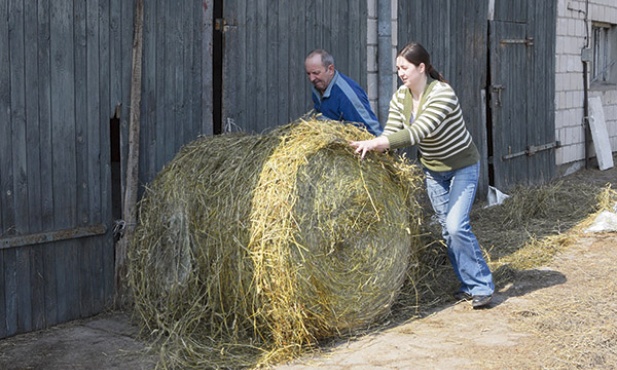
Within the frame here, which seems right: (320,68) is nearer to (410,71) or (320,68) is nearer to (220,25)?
(410,71)

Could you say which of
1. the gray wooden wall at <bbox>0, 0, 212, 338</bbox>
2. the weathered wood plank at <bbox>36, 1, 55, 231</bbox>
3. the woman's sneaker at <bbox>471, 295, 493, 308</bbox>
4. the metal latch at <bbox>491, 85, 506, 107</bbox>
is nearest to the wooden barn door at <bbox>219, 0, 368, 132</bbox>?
the gray wooden wall at <bbox>0, 0, 212, 338</bbox>

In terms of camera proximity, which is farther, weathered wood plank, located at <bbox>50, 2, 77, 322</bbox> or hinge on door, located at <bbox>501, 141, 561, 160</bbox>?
hinge on door, located at <bbox>501, 141, 561, 160</bbox>

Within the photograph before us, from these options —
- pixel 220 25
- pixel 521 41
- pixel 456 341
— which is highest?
pixel 521 41

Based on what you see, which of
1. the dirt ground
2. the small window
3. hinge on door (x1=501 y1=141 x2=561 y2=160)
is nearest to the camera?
the dirt ground

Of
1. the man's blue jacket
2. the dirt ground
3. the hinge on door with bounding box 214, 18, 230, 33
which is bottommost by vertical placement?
the dirt ground

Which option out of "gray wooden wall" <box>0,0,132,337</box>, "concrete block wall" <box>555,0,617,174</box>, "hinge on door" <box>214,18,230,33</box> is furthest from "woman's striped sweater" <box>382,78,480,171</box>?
"concrete block wall" <box>555,0,617,174</box>

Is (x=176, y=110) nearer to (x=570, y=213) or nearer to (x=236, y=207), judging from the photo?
(x=236, y=207)

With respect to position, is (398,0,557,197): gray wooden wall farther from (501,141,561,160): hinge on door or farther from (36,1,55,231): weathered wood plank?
(36,1,55,231): weathered wood plank

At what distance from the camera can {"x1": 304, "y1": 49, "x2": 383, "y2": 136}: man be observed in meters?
6.18

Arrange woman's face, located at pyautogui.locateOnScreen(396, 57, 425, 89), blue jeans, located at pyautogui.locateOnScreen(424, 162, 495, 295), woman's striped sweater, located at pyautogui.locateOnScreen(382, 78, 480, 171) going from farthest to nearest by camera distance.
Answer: blue jeans, located at pyautogui.locateOnScreen(424, 162, 495, 295)
woman's face, located at pyautogui.locateOnScreen(396, 57, 425, 89)
woman's striped sweater, located at pyautogui.locateOnScreen(382, 78, 480, 171)

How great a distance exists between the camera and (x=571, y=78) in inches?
513

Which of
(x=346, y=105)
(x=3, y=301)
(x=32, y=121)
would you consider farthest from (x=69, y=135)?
(x=346, y=105)

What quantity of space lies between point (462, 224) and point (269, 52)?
2240mm

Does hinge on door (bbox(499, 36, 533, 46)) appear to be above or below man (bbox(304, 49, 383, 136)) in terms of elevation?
above
